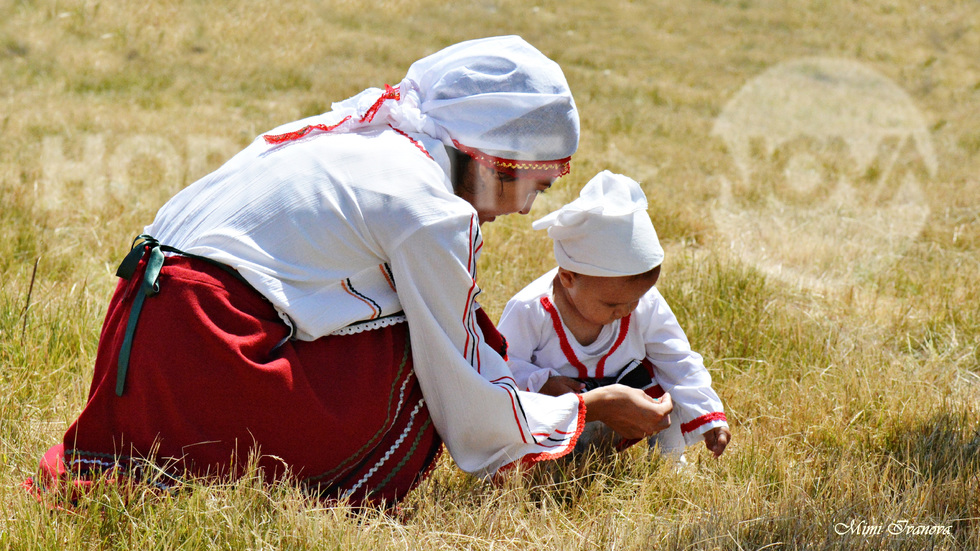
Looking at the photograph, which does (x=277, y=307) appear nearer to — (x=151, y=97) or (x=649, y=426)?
(x=649, y=426)

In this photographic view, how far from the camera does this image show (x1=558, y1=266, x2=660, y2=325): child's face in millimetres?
2889

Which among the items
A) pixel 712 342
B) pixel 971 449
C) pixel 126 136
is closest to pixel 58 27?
pixel 126 136

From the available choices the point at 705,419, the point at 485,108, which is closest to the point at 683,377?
the point at 705,419

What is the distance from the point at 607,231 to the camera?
2.82 m

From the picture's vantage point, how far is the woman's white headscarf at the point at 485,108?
242 cm

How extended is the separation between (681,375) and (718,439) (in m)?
0.26

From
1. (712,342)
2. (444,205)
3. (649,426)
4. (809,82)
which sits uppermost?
(444,205)

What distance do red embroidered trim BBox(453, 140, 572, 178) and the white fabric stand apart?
0.7 inches

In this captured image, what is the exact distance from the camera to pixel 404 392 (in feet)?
8.09

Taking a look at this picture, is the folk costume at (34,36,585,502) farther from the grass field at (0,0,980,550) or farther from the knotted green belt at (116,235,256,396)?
A: the grass field at (0,0,980,550)

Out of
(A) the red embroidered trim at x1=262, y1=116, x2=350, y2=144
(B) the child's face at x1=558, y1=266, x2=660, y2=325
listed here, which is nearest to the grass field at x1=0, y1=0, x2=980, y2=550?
(B) the child's face at x1=558, y1=266, x2=660, y2=325

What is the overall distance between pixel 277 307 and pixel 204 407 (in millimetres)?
312

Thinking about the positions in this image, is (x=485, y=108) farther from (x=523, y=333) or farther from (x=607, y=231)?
(x=523, y=333)

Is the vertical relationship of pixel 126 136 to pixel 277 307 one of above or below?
below
